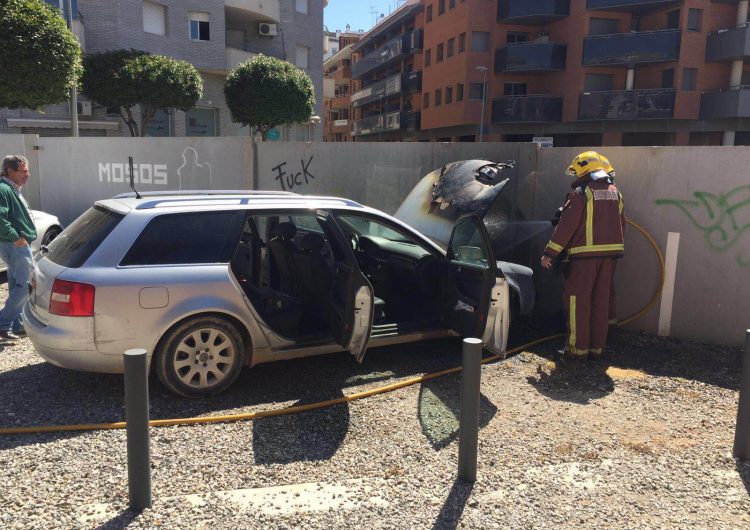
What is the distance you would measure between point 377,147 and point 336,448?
20.2 feet

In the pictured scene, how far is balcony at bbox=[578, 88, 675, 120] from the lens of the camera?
119ft

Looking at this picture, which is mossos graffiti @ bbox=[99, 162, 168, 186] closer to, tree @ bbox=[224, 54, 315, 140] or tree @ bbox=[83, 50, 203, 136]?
tree @ bbox=[83, 50, 203, 136]

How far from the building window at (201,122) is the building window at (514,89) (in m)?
20.2

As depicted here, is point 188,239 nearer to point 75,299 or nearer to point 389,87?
point 75,299

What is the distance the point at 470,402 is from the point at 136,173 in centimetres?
1015

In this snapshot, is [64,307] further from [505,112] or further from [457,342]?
[505,112]

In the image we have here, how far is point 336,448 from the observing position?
3.94m

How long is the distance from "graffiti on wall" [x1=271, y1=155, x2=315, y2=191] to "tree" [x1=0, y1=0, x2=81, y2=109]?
1038cm

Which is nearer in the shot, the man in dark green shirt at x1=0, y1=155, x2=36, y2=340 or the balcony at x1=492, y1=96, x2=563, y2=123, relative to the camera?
the man in dark green shirt at x1=0, y1=155, x2=36, y2=340

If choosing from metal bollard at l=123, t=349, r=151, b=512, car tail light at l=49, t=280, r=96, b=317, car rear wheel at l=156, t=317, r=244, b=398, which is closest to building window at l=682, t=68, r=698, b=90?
car rear wheel at l=156, t=317, r=244, b=398

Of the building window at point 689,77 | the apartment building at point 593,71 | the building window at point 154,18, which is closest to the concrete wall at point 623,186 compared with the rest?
the building window at point 154,18

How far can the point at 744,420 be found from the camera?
12.5 feet

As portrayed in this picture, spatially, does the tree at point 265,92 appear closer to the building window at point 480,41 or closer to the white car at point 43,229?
the building window at point 480,41

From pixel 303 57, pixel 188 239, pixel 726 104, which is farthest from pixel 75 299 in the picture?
pixel 726 104
